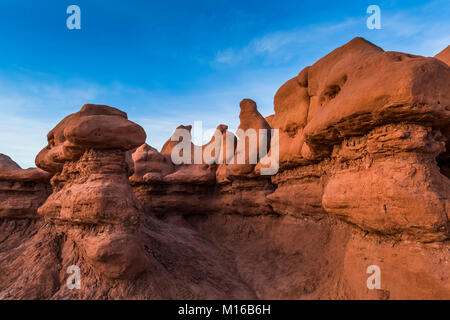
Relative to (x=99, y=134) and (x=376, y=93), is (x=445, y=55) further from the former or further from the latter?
(x=99, y=134)

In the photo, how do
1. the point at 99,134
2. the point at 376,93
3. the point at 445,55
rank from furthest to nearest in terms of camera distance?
the point at 445,55
the point at 99,134
the point at 376,93

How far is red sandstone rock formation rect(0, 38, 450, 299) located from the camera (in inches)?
148

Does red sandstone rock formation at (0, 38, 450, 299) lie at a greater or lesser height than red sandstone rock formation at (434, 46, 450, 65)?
lesser

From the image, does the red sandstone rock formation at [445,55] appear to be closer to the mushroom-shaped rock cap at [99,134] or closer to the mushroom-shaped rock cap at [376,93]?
the mushroom-shaped rock cap at [376,93]

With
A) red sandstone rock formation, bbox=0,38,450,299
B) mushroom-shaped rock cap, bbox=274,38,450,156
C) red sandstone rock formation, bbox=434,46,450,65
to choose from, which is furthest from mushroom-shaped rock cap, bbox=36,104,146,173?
red sandstone rock formation, bbox=434,46,450,65

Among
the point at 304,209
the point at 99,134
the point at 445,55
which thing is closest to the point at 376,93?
the point at 304,209

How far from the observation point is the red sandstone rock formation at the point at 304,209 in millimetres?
3754

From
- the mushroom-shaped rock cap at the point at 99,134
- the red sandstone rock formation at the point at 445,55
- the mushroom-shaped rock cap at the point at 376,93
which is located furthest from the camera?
the red sandstone rock formation at the point at 445,55

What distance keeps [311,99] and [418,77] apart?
369 cm

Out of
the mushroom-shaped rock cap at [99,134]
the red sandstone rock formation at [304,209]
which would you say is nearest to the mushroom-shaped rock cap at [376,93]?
the red sandstone rock formation at [304,209]

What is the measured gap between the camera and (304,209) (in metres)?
6.74

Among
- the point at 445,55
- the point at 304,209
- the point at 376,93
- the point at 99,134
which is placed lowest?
the point at 304,209

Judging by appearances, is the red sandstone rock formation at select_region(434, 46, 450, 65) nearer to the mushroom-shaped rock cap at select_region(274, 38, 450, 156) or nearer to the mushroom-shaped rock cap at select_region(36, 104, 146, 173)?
the mushroom-shaped rock cap at select_region(274, 38, 450, 156)
